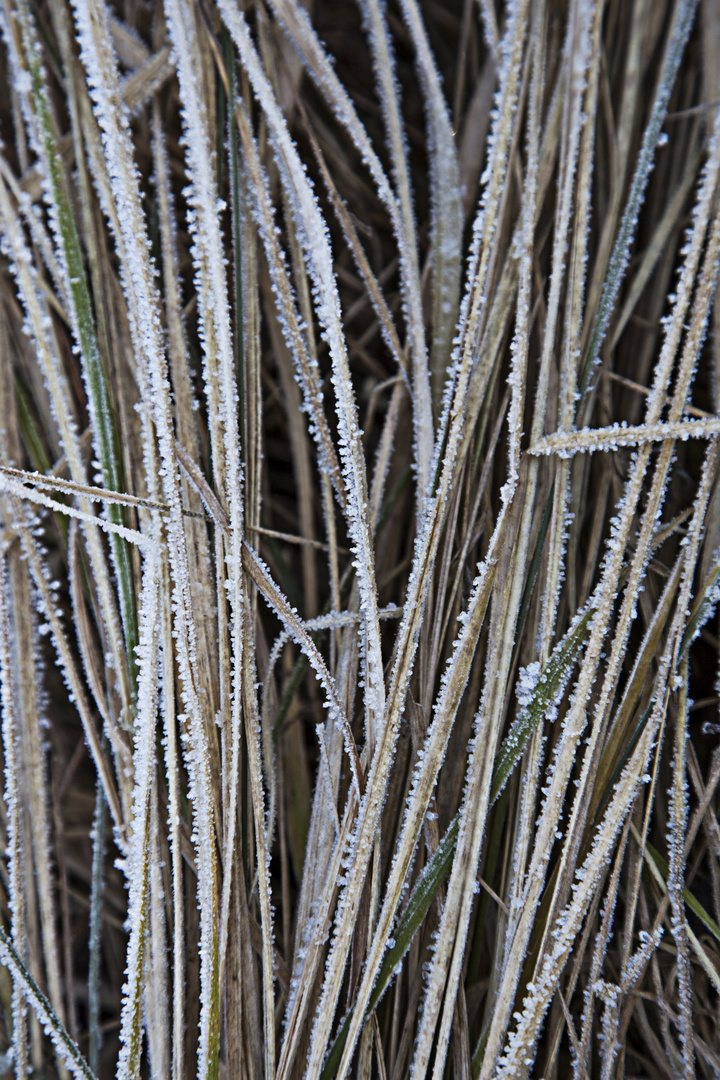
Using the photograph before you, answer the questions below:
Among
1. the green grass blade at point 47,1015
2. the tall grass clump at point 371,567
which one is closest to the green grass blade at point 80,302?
the tall grass clump at point 371,567

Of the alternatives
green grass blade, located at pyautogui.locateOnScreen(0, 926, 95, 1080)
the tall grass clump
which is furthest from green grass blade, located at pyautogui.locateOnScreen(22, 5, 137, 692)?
green grass blade, located at pyautogui.locateOnScreen(0, 926, 95, 1080)

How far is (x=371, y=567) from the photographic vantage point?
1.92ft

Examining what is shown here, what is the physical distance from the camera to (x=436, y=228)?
700mm

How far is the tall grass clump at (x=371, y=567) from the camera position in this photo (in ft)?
1.88

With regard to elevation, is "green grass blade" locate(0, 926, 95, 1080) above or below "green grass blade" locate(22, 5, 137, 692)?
below

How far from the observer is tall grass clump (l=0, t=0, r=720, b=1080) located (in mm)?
572

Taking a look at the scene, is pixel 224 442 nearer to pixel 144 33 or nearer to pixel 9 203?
pixel 9 203

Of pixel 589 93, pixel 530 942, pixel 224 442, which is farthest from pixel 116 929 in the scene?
pixel 589 93

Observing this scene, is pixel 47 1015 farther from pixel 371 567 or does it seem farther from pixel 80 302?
pixel 80 302

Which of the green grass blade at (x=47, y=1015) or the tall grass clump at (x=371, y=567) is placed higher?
the tall grass clump at (x=371, y=567)

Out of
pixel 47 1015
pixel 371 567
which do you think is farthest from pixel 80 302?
pixel 47 1015

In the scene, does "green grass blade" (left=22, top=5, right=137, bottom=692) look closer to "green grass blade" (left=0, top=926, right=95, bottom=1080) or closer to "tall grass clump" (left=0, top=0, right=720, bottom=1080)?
"tall grass clump" (left=0, top=0, right=720, bottom=1080)

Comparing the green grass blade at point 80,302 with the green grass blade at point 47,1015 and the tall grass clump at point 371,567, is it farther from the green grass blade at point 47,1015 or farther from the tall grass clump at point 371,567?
the green grass blade at point 47,1015

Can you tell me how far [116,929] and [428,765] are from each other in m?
0.49
